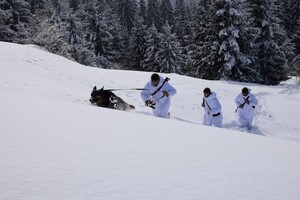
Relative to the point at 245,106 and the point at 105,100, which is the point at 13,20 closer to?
the point at 105,100

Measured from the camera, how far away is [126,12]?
212 ft

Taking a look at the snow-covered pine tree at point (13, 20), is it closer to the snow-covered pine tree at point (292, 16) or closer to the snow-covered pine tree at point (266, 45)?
the snow-covered pine tree at point (266, 45)

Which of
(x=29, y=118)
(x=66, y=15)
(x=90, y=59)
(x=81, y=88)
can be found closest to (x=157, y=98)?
(x=81, y=88)

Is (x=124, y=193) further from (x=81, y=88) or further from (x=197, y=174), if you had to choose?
(x=81, y=88)

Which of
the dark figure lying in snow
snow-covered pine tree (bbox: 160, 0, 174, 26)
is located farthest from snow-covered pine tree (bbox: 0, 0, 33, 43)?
snow-covered pine tree (bbox: 160, 0, 174, 26)

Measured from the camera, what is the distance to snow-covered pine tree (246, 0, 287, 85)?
83.9 feet

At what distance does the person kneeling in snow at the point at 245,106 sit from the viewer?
32.3 ft

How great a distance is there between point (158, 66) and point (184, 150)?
1376 inches

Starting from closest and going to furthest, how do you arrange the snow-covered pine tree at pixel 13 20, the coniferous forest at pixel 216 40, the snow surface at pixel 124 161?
the snow surface at pixel 124 161 < the coniferous forest at pixel 216 40 < the snow-covered pine tree at pixel 13 20

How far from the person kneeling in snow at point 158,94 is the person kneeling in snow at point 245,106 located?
313cm

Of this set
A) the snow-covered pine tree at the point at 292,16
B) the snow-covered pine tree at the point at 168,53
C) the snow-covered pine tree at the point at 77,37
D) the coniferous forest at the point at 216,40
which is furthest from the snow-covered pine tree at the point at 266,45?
the snow-covered pine tree at the point at 292,16

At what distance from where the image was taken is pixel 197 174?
2.33 meters

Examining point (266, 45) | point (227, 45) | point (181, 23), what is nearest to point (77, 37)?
point (227, 45)

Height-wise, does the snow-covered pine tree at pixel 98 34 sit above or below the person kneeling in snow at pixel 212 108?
above
